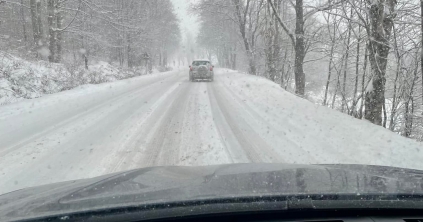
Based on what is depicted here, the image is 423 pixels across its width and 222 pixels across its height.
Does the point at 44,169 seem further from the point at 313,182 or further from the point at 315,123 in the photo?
the point at 315,123

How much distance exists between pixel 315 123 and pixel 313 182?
568 centimetres

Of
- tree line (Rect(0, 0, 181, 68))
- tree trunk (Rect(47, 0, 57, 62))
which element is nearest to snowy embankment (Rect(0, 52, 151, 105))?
tree line (Rect(0, 0, 181, 68))

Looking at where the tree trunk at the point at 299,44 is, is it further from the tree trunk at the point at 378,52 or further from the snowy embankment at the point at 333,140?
the snowy embankment at the point at 333,140

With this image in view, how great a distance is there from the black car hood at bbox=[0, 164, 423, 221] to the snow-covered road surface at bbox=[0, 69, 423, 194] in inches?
90.7

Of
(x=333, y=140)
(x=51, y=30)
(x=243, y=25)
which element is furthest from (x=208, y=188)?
(x=243, y=25)

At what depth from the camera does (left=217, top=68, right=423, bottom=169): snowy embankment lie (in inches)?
203

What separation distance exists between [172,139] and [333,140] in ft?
10.9

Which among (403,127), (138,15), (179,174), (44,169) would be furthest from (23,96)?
(138,15)

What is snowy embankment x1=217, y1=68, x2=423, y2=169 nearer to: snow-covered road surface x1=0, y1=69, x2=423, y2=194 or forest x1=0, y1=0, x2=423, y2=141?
snow-covered road surface x1=0, y1=69, x2=423, y2=194

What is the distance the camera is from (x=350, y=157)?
17.2 ft

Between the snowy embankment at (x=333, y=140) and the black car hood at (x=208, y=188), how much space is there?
→ 8.40 ft

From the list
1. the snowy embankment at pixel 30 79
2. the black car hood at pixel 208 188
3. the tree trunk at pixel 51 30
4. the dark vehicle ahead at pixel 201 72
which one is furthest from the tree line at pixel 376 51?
the tree trunk at pixel 51 30

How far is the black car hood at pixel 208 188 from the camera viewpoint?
5.82 ft

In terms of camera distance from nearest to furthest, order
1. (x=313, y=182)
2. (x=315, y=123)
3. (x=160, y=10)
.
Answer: (x=313, y=182), (x=315, y=123), (x=160, y=10)
